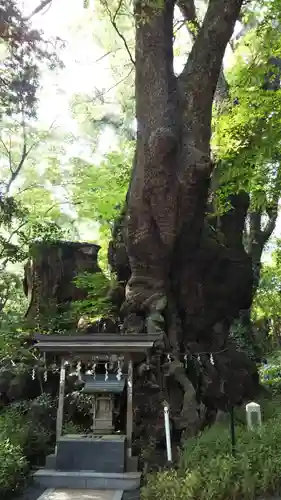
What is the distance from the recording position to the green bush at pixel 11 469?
Result: 274 inches

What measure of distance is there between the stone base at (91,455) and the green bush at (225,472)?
126cm

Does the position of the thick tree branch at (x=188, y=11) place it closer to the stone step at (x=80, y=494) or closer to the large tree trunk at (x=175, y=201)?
the large tree trunk at (x=175, y=201)

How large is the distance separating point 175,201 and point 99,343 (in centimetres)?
332

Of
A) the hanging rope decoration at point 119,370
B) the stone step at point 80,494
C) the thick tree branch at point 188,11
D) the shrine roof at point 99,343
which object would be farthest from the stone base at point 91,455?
the thick tree branch at point 188,11

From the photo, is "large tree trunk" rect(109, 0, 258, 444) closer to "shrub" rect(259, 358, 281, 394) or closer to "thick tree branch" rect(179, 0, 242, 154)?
"thick tree branch" rect(179, 0, 242, 154)

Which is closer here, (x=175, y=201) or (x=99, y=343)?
(x=99, y=343)

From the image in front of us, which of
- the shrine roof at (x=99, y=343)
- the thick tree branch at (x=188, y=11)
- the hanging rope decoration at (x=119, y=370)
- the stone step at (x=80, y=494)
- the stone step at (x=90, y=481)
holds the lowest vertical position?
the stone step at (x=80, y=494)

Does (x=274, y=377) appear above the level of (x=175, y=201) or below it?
below

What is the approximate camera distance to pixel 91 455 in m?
8.41

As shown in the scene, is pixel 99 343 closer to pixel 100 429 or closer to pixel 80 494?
pixel 100 429

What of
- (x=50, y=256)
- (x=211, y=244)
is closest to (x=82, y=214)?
(x=50, y=256)

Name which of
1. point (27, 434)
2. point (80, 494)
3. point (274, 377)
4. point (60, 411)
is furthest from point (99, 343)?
point (274, 377)

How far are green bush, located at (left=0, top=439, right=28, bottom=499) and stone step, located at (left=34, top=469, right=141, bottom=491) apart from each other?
41 centimetres

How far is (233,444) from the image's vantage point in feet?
22.9
